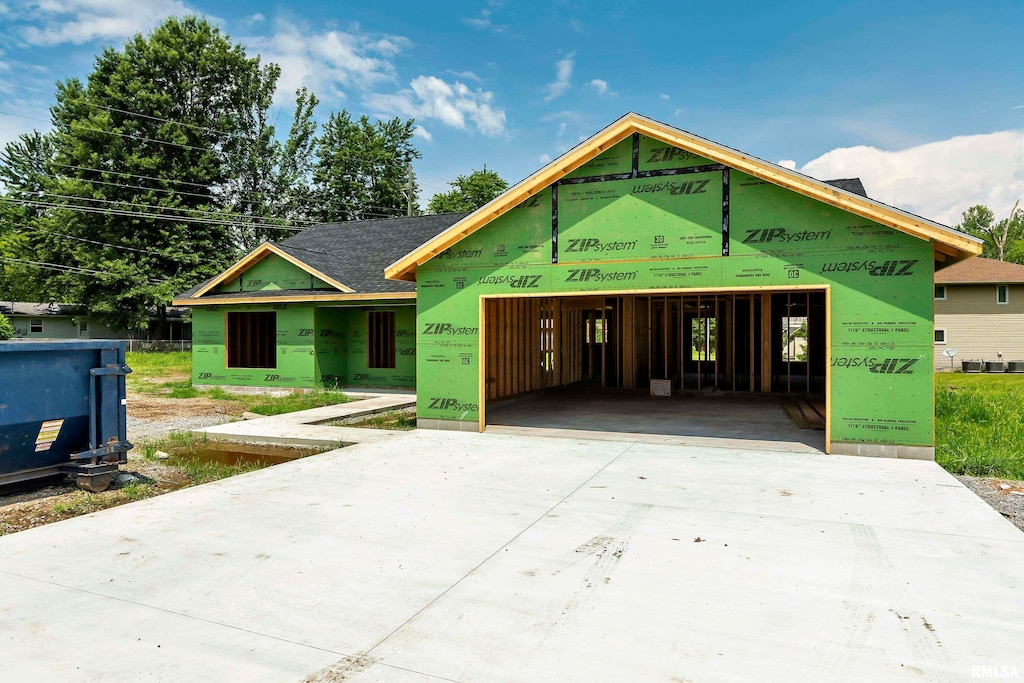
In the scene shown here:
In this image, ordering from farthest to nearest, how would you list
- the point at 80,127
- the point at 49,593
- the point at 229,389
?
the point at 80,127
the point at 229,389
the point at 49,593

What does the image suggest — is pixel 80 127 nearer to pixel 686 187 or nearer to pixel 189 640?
pixel 686 187

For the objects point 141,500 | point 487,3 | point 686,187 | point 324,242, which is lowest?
point 141,500

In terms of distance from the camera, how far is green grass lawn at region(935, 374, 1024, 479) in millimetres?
7160

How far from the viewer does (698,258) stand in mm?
8555

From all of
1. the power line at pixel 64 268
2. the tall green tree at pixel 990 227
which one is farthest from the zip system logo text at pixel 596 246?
the tall green tree at pixel 990 227

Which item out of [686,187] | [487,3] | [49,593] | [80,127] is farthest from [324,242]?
[80,127]

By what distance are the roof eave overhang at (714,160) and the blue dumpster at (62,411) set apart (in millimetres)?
5035

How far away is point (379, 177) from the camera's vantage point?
4472 cm

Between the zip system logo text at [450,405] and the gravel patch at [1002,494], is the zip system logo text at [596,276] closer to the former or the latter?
the zip system logo text at [450,405]

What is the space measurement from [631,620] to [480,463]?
4.35 meters

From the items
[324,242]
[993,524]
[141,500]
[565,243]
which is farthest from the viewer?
[324,242]

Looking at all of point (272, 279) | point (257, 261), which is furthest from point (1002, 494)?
point (257, 261)

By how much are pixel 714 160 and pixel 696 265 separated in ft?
5.13

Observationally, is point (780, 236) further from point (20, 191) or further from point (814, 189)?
point (20, 191)
